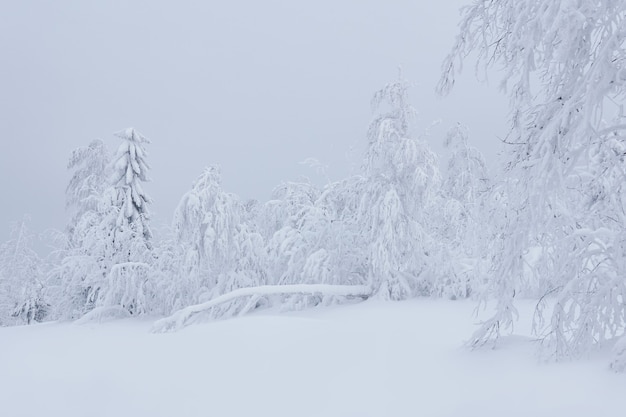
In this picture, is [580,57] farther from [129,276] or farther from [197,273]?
[129,276]

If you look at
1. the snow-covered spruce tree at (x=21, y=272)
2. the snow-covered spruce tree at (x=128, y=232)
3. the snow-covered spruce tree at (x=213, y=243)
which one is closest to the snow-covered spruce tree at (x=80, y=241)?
the snow-covered spruce tree at (x=128, y=232)

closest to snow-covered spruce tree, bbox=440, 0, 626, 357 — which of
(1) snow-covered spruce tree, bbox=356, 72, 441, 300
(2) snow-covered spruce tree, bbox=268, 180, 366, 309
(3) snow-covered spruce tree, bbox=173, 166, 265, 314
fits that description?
(1) snow-covered spruce tree, bbox=356, 72, 441, 300

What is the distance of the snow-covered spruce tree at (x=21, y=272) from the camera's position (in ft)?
101

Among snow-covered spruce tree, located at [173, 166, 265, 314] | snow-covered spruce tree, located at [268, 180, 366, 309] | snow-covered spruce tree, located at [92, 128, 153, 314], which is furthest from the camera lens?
snow-covered spruce tree, located at [92, 128, 153, 314]

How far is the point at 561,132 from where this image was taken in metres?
3.84

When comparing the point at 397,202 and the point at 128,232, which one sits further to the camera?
the point at 128,232

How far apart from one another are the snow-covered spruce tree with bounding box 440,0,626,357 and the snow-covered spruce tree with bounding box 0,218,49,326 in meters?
33.3

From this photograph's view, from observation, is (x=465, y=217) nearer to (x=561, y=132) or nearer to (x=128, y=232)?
(x=128, y=232)

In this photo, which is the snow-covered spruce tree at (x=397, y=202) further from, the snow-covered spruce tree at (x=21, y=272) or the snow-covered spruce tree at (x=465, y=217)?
the snow-covered spruce tree at (x=21, y=272)

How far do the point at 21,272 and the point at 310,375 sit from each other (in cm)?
3226

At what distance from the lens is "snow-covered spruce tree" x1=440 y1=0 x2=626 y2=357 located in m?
3.45

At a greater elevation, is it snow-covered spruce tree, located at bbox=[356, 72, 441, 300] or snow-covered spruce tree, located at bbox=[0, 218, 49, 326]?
snow-covered spruce tree, located at bbox=[356, 72, 441, 300]

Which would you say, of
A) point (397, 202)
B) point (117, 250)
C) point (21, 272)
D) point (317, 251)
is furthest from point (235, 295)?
point (21, 272)

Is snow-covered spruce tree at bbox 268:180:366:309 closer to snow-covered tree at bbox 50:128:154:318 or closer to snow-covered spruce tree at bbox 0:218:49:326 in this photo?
snow-covered tree at bbox 50:128:154:318
